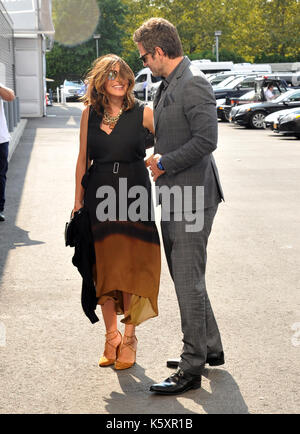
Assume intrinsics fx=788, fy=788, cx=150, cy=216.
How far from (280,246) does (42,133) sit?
17.8 m

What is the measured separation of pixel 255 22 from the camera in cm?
6600

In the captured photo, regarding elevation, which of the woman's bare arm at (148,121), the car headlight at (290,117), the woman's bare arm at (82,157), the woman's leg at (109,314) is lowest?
the car headlight at (290,117)

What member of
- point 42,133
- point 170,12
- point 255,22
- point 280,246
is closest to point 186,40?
point 170,12

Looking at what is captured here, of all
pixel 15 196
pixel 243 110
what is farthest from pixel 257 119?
pixel 15 196

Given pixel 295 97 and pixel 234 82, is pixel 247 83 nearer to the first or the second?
pixel 234 82

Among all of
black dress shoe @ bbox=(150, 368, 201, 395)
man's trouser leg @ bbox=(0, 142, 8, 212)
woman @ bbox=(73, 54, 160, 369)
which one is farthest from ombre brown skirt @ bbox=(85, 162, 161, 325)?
man's trouser leg @ bbox=(0, 142, 8, 212)

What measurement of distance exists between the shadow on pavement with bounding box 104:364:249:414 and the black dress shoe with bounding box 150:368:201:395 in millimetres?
26

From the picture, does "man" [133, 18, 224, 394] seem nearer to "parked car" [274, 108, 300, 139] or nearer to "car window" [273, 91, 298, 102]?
"parked car" [274, 108, 300, 139]

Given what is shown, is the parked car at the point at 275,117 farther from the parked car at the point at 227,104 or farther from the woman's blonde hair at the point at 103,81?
the woman's blonde hair at the point at 103,81

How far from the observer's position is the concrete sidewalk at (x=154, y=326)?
405 cm

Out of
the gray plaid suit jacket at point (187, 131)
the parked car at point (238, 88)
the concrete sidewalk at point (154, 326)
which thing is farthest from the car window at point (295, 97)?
the gray plaid suit jacket at point (187, 131)

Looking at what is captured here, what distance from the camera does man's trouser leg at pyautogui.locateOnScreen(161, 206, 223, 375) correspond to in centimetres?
410

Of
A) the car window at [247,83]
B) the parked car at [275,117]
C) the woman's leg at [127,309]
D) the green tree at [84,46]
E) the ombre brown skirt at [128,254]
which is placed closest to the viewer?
the ombre brown skirt at [128,254]
